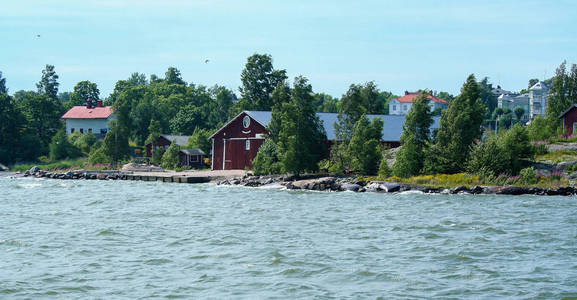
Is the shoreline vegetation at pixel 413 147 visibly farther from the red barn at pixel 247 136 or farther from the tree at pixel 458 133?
the red barn at pixel 247 136

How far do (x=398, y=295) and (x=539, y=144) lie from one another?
32.4 meters

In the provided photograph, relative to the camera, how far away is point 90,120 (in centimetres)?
9375

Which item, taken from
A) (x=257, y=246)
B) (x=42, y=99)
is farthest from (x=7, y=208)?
(x=42, y=99)

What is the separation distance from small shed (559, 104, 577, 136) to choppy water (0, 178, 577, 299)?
2204 centimetres

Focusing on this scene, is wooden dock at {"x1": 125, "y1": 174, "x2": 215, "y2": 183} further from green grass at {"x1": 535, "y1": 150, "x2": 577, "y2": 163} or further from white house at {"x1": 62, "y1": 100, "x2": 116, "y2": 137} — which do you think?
white house at {"x1": 62, "y1": 100, "x2": 116, "y2": 137}

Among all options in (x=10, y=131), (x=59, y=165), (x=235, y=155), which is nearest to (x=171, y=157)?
(x=235, y=155)

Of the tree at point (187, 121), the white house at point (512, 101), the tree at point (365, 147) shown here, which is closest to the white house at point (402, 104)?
the white house at point (512, 101)

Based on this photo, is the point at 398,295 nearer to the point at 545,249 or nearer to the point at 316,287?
the point at 316,287

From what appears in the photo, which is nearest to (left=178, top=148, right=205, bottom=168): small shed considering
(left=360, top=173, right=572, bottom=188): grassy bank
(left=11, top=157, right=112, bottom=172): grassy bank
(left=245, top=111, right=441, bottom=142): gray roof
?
(left=11, top=157, right=112, bottom=172): grassy bank

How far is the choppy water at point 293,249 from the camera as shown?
13.8 meters

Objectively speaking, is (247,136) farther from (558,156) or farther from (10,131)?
(10,131)

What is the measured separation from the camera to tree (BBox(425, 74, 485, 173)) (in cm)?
3934

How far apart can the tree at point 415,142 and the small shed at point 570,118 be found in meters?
15.0

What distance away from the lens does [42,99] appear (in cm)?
8581
